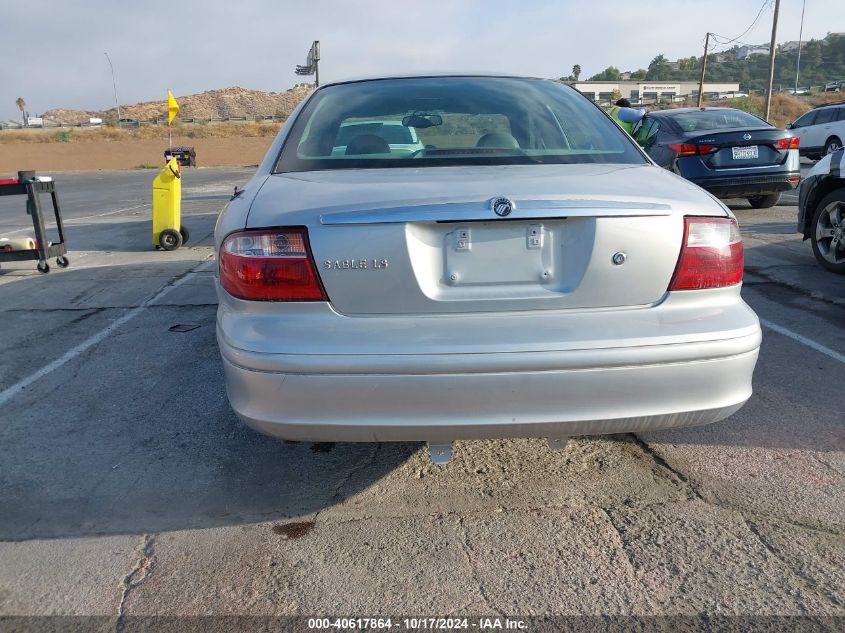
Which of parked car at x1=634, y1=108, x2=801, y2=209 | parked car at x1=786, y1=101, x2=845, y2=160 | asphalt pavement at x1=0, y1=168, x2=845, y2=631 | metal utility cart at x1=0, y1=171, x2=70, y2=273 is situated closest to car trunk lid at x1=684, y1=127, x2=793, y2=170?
parked car at x1=634, y1=108, x2=801, y2=209

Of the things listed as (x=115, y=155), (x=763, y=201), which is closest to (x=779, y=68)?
(x=115, y=155)

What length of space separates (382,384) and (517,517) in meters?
0.88

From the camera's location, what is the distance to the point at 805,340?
4582 mm

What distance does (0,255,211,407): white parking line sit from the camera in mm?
4086

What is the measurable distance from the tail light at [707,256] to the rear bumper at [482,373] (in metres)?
0.07

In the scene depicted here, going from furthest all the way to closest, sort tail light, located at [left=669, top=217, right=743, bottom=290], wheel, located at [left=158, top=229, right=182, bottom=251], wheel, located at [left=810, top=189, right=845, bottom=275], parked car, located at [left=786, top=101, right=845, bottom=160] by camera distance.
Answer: parked car, located at [left=786, top=101, right=845, bottom=160]
wheel, located at [left=158, top=229, right=182, bottom=251]
wheel, located at [left=810, top=189, right=845, bottom=275]
tail light, located at [left=669, top=217, right=743, bottom=290]

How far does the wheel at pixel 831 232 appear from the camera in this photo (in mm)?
6121

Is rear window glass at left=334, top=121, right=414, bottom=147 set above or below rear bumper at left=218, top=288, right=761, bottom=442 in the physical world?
above

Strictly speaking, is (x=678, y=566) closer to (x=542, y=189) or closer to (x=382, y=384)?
(x=382, y=384)

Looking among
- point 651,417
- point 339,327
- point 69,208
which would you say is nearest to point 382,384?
point 339,327

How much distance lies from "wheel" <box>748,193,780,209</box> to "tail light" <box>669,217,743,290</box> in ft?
29.4

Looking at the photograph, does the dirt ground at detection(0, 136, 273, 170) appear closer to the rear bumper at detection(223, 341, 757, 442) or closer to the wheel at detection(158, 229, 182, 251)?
the wheel at detection(158, 229, 182, 251)

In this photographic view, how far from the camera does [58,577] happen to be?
2.40 meters

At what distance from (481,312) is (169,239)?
7.41 meters
